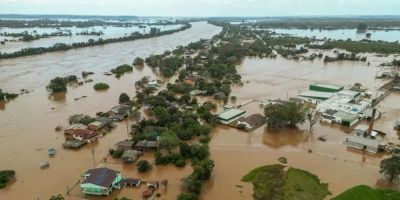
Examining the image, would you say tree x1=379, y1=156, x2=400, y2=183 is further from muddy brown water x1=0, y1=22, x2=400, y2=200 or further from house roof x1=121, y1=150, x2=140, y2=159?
house roof x1=121, y1=150, x2=140, y2=159

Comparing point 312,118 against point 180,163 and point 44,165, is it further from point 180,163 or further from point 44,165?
point 44,165

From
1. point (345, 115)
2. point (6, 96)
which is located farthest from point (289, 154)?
point (6, 96)

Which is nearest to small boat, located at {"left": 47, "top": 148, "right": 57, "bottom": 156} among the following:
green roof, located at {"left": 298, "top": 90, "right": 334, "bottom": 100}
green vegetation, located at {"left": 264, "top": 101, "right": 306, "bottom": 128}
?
green vegetation, located at {"left": 264, "top": 101, "right": 306, "bottom": 128}

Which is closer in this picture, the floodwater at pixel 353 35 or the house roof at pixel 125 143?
the house roof at pixel 125 143

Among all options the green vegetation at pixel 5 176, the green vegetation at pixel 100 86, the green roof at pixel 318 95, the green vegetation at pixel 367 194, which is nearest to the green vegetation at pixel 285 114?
the green roof at pixel 318 95

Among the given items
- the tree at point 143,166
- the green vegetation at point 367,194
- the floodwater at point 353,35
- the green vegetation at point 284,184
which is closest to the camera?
the green vegetation at point 367,194

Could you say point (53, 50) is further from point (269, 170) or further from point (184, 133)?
point (269, 170)

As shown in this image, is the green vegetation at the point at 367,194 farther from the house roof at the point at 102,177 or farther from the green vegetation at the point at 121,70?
the green vegetation at the point at 121,70
